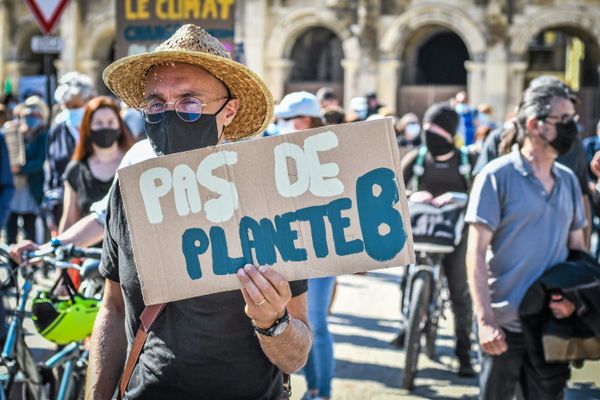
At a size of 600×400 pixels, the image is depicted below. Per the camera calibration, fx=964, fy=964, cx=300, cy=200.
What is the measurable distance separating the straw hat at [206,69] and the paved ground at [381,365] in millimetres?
3369

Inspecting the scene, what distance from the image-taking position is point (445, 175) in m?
7.20

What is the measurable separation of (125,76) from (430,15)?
19423mm

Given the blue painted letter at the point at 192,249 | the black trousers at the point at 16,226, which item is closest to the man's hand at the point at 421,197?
the blue painted letter at the point at 192,249

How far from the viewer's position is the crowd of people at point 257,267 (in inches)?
103

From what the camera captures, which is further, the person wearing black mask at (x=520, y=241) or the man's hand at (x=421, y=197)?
the man's hand at (x=421, y=197)

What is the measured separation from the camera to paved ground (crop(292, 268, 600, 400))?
6273mm

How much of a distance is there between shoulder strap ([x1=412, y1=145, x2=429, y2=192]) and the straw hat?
426 centimetres

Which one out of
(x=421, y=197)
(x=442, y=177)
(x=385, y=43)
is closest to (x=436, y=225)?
(x=421, y=197)

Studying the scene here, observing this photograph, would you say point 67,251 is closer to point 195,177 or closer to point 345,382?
point 195,177

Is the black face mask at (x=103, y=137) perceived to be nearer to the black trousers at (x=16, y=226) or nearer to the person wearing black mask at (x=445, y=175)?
the person wearing black mask at (x=445, y=175)

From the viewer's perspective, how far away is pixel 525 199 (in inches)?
169

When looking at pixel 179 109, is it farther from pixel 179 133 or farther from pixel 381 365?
pixel 381 365

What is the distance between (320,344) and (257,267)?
125 inches

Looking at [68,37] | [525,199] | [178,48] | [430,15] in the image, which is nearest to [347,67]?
[430,15]
